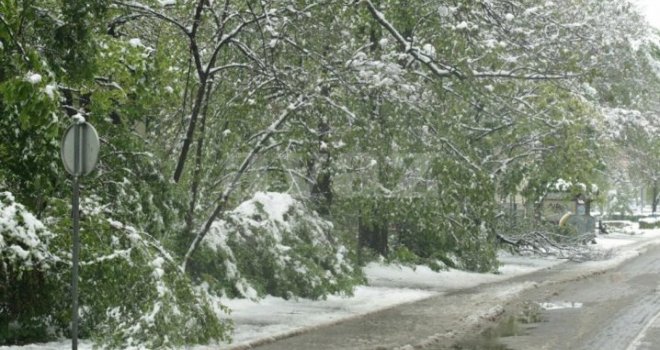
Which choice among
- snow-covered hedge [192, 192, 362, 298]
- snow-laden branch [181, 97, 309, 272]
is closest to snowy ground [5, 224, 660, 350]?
snow-covered hedge [192, 192, 362, 298]

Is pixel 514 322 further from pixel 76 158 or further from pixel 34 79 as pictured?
pixel 34 79

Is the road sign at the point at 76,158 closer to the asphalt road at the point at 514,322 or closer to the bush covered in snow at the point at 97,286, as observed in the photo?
the bush covered in snow at the point at 97,286

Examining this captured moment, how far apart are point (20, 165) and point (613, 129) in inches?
900

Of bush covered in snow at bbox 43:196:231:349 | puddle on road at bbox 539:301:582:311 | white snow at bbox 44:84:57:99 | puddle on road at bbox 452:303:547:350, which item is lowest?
puddle on road at bbox 452:303:547:350

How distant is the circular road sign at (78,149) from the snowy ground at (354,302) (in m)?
2.76

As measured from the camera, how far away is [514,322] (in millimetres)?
15320

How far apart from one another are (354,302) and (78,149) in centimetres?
924

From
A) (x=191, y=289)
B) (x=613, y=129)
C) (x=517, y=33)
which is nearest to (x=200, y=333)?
(x=191, y=289)

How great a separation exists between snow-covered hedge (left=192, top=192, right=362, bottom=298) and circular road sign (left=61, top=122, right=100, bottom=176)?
6.55 m

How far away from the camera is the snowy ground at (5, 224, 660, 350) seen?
44.3 ft

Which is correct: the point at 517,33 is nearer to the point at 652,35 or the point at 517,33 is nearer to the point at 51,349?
the point at 51,349

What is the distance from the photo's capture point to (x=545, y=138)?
2070 cm

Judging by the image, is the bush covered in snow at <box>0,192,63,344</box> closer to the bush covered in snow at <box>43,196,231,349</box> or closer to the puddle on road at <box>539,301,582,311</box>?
the bush covered in snow at <box>43,196,231,349</box>

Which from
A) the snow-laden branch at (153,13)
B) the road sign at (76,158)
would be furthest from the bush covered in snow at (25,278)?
the snow-laden branch at (153,13)
